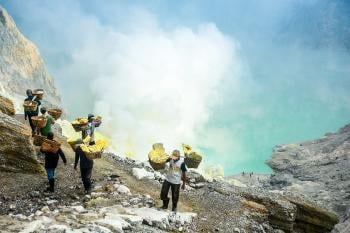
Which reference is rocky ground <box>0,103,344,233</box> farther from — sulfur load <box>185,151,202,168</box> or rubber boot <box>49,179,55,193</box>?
sulfur load <box>185,151,202,168</box>

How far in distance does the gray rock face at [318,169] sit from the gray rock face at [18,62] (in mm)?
56096

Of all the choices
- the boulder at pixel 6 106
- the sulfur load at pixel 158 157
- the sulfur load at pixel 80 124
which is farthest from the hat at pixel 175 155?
the boulder at pixel 6 106

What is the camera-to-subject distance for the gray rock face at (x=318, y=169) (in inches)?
2475

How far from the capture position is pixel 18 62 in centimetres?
10444

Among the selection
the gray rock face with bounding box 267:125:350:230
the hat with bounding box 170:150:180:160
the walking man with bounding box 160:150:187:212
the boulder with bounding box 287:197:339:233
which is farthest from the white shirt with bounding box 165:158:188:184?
the gray rock face with bounding box 267:125:350:230

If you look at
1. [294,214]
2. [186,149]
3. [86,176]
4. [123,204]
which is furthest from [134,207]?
[294,214]

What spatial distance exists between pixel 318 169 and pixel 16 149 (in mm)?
72418

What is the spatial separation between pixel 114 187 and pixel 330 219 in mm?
13810

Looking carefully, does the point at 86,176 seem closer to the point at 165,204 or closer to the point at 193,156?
the point at 165,204

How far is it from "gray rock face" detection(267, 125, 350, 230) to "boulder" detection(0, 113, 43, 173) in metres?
46.2

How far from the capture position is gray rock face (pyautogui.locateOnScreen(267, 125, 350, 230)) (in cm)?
6286

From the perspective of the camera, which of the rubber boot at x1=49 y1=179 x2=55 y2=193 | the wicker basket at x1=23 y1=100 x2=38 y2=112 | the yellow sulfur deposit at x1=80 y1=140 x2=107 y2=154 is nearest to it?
the yellow sulfur deposit at x1=80 y1=140 x2=107 y2=154

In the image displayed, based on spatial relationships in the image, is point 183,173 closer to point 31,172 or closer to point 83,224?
point 83,224

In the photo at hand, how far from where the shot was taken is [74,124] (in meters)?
19.3
